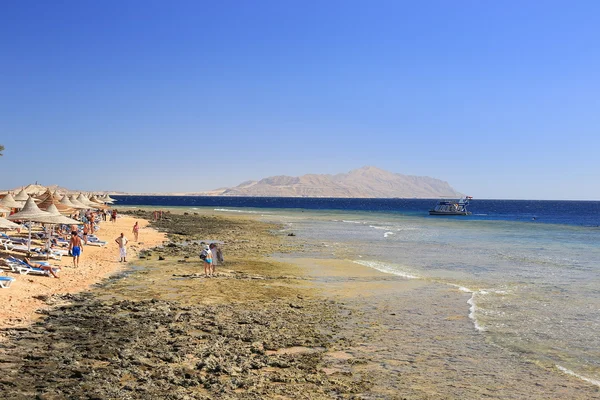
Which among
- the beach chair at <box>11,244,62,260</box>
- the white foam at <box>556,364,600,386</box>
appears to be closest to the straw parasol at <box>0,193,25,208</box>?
the beach chair at <box>11,244,62,260</box>

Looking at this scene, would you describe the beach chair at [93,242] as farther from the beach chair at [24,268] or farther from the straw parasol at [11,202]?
the beach chair at [24,268]

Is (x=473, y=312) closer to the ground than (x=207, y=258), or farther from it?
closer to the ground

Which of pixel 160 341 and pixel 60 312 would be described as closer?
pixel 160 341

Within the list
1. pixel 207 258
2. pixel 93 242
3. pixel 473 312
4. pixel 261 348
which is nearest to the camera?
pixel 261 348

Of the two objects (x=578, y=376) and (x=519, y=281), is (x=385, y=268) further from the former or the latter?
(x=578, y=376)

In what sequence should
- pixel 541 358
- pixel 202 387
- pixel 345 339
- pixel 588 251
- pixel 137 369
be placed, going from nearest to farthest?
pixel 202 387, pixel 137 369, pixel 541 358, pixel 345 339, pixel 588 251

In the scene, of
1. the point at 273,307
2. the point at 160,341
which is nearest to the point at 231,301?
the point at 273,307

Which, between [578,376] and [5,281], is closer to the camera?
[578,376]

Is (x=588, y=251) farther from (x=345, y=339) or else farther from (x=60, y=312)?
(x=60, y=312)

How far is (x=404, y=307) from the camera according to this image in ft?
57.3

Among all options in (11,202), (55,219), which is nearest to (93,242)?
(11,202)

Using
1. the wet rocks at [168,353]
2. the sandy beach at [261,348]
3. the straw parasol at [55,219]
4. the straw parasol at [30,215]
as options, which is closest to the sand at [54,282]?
the sandy beach at [261,348]

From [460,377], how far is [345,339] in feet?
10.9

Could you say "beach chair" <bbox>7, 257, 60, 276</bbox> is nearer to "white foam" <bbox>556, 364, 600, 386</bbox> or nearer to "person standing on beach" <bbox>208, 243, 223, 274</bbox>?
"person standing on beach" <bbox>208, 243, 223, 274</bbox>
